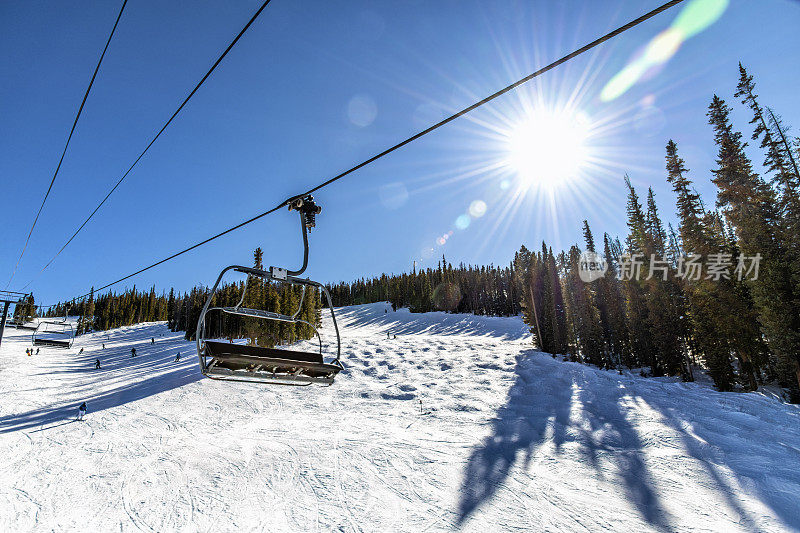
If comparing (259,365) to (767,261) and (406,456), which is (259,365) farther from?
(767,261)

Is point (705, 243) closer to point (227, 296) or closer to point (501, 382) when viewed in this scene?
point (501, 382)

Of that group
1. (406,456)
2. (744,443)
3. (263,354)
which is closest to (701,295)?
(744,443)

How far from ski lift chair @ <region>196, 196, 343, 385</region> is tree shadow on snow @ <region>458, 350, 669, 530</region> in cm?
844

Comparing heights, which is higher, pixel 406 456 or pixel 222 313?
pixel 222 313

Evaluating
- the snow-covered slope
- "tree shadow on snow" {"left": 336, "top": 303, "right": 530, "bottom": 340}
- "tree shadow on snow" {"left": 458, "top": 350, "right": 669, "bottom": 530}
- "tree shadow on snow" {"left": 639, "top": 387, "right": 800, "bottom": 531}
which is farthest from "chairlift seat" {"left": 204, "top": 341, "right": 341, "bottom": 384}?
"tree shadow on snow" {"left": 336, "top": 303, "right": 530, "bottom": 340}

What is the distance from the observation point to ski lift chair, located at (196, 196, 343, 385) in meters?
5.34

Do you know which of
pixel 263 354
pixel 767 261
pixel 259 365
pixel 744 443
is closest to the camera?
pixel 259 365

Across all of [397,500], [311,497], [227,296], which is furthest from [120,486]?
[227,296]

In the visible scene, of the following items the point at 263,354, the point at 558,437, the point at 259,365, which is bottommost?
the point at 558,437

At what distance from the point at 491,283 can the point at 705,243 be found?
6922 cm

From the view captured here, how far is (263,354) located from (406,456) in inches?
481

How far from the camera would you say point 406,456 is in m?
15.9

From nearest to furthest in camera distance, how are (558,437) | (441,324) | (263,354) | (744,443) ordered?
1. (263,354)
2. (744,443)
3. (558,437)
4. (441,324)

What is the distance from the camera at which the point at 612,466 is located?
14.4 m
